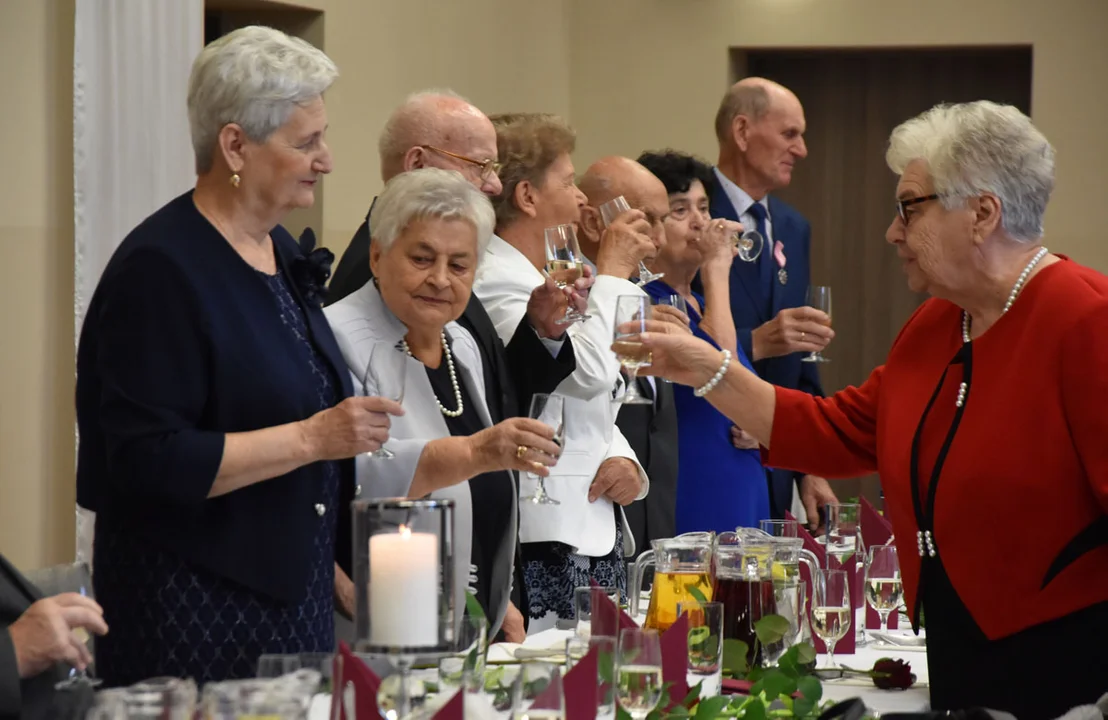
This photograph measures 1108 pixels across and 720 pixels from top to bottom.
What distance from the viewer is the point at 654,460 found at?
393 cm

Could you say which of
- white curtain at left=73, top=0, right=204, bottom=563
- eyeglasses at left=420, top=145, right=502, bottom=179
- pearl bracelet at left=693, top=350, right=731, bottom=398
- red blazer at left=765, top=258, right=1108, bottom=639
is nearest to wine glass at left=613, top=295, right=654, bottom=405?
pearl bracelet at left=693, top=350, right=731, bottom=398

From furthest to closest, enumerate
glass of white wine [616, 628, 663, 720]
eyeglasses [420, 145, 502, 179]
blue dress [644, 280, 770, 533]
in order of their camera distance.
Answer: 1. blue dress [644, 280, 770, 533]
2. eyeglasses [420, 145, 502, 179]
3. glass of white wine [616, 628, 663, 720]

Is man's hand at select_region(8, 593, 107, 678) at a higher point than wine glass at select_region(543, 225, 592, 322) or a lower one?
lower

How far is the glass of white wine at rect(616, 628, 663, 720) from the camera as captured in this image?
1.87m

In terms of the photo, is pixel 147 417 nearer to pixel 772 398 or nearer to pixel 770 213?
pixel 772 398

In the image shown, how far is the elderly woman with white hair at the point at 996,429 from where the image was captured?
231cm

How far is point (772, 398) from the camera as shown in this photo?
9.40 feet

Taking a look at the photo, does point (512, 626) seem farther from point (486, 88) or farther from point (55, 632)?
point (486, 88)

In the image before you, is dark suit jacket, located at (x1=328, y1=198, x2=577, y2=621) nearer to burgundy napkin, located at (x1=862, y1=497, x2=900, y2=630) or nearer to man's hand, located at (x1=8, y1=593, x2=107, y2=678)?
burgundy napkin, located at (x1=862, y1=497, x2=900, y2=630)

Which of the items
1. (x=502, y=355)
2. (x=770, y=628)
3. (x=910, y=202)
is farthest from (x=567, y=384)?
(x=770, y=628)

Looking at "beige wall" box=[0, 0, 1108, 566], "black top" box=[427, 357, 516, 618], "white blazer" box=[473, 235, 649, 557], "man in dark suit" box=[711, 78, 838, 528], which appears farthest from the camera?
"man in dark suit" box=[711, 78, 838, 528]

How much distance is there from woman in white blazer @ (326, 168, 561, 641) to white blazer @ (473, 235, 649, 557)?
0.37 metres

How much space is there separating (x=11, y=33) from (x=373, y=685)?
3220 mm

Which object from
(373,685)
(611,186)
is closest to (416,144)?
(611,186)
